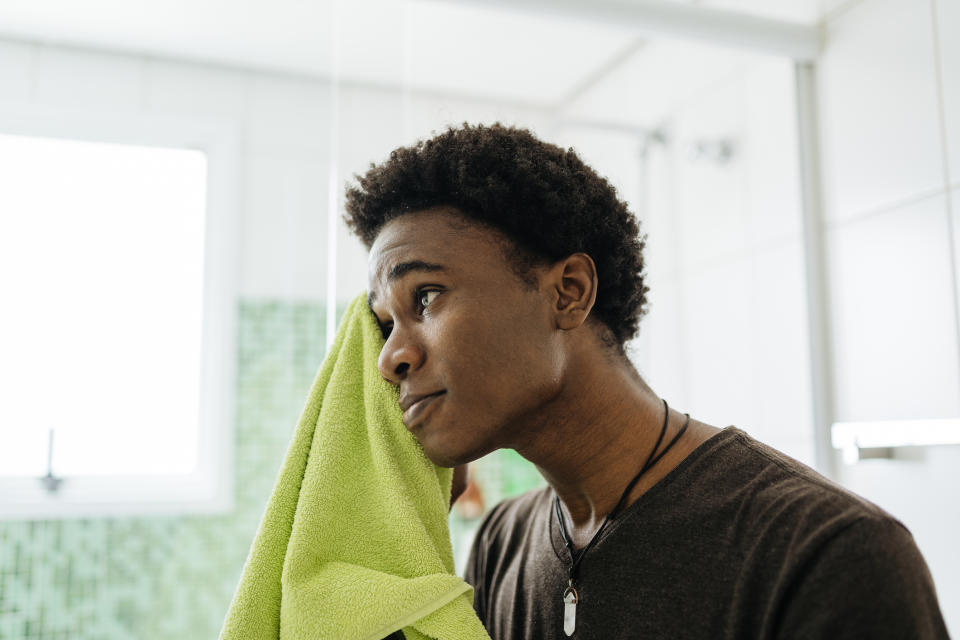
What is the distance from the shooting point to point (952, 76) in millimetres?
1249

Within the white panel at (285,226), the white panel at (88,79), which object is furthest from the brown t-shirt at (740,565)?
the white panel at (88,79)

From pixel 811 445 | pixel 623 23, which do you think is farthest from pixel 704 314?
pixel 623 23

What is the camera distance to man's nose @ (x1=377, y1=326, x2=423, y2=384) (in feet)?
3.07

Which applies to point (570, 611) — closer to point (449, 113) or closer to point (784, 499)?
point (784, 499)

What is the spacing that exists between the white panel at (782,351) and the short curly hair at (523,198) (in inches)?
25.5

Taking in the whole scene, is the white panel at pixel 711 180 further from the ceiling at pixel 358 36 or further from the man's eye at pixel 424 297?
the man's eye at pixel 424 297

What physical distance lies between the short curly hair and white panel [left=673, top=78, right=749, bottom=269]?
78 centimetres

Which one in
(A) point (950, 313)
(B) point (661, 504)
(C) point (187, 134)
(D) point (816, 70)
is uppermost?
(D) point (816, 70)

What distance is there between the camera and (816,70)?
5.10 feet

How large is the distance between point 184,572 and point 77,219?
551mm

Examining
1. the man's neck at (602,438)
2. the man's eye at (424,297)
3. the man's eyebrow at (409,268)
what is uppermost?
the man's eyebrow at (409,268)

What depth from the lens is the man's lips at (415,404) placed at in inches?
36.6

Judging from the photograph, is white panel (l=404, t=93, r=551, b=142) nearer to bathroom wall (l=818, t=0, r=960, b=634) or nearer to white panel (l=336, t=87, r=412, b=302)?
white panel (l=336, t=87, r=412, b=302)

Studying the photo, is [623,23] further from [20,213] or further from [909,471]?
[20,213]
